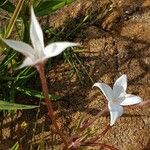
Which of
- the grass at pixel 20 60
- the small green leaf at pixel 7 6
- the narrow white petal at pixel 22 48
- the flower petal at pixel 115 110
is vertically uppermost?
the small green leaf at pixel 7 6

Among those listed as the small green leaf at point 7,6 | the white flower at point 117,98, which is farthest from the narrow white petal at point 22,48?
the small green leaf at point 7,6

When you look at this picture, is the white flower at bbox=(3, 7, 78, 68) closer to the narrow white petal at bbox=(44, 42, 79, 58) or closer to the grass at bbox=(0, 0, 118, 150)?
the narrow white petal at bbox=(44, 42, 79, 58)

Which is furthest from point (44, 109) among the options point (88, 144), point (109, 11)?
point (109, 11)

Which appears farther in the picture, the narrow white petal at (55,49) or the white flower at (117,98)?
the white flower at (117,98)

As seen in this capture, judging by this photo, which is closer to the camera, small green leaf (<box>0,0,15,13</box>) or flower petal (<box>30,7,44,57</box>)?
flower petal (<box>30,7,44,57</box>)

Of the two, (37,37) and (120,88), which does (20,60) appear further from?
(37,37)

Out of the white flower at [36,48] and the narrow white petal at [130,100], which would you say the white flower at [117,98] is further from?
the white flower at [36,48]

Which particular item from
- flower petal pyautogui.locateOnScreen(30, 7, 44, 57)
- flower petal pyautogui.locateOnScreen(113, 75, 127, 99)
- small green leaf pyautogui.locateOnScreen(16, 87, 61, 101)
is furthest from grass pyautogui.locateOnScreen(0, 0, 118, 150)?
flower petal pyautogui.locateOnScreen(30, 7, 44, 57)
